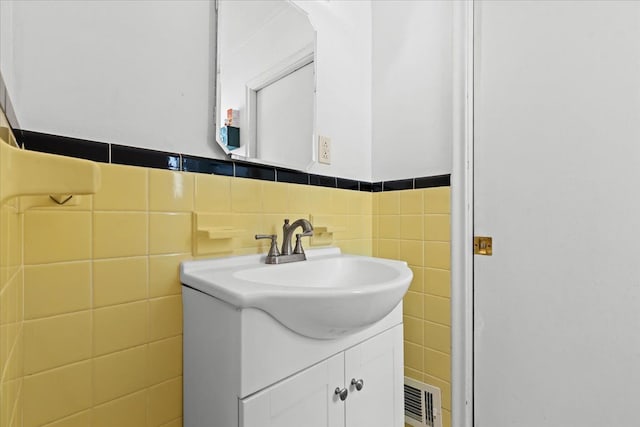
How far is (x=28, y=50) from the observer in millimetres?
632

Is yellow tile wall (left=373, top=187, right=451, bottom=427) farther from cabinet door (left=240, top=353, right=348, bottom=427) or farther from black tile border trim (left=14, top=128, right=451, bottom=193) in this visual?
cabinet door (left=240, top=353, right=348, bottom=427)

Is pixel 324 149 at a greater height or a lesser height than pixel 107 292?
greater

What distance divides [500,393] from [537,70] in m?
1.12

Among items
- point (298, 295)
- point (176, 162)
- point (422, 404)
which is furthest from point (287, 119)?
point (422, 404)

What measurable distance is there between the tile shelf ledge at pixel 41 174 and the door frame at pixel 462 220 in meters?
1.11

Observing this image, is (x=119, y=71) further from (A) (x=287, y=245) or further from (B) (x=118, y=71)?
(A) (x=287, y=245)

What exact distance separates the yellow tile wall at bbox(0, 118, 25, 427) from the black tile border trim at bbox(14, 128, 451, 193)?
162 mm

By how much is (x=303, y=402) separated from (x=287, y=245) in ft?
1.48

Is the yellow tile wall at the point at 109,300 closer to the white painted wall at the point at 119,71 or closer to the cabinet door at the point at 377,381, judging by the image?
the white painted wall at the point at 119,71

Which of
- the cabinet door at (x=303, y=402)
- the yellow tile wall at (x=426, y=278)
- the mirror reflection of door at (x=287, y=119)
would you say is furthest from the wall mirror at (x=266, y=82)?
the cabinet door at (x=303, y=402)

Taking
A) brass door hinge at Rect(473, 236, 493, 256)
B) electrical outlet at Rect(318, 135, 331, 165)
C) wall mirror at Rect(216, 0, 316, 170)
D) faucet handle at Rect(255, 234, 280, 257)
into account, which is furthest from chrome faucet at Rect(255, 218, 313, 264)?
brass door hinge at Rect(473, 236, 493, 256)

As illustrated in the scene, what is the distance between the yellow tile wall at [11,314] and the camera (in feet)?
1.33

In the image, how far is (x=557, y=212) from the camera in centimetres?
98

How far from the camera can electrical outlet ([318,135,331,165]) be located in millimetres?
1223
